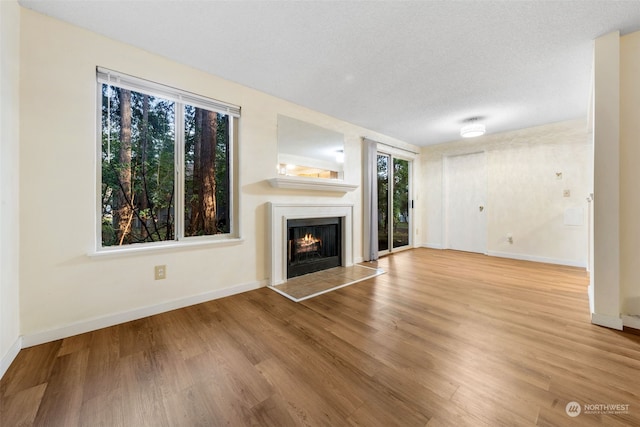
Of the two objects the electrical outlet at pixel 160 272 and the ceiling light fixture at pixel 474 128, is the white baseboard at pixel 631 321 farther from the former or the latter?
the electrical outlet at pixel 160 272

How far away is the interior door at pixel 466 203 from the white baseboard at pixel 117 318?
462 cm

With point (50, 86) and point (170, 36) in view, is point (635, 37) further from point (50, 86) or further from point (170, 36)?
point (50, 86)

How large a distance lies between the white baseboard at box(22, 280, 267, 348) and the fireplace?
0.82 metres

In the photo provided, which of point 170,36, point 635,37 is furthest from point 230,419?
point 635,37

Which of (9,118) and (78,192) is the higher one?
(9,118)

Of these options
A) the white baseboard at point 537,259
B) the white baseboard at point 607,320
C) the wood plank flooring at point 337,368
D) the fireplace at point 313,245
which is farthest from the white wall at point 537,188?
the fireplace at point 313,245

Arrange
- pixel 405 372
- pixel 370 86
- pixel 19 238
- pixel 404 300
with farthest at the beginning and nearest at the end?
pixel 370 86 < pixel 404 300 < pixel 19 238 < pixel 405 372

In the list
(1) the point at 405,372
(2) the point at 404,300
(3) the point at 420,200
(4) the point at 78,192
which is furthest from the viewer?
(3) the point at 420,200

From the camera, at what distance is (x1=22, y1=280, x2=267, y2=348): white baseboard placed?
1.74 m

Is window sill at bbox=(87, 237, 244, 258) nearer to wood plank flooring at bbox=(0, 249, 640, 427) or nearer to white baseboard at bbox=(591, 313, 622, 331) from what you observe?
wood plank flooring at bbox=(0, 249, 640, 427)

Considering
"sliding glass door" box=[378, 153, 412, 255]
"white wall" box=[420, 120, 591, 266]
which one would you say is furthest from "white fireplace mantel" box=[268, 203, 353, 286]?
"white wall" box=[420, 120, 591, 266]

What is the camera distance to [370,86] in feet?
9.11

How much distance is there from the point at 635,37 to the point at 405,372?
314 cm

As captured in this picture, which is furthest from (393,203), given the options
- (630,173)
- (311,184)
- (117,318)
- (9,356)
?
(9,356)
